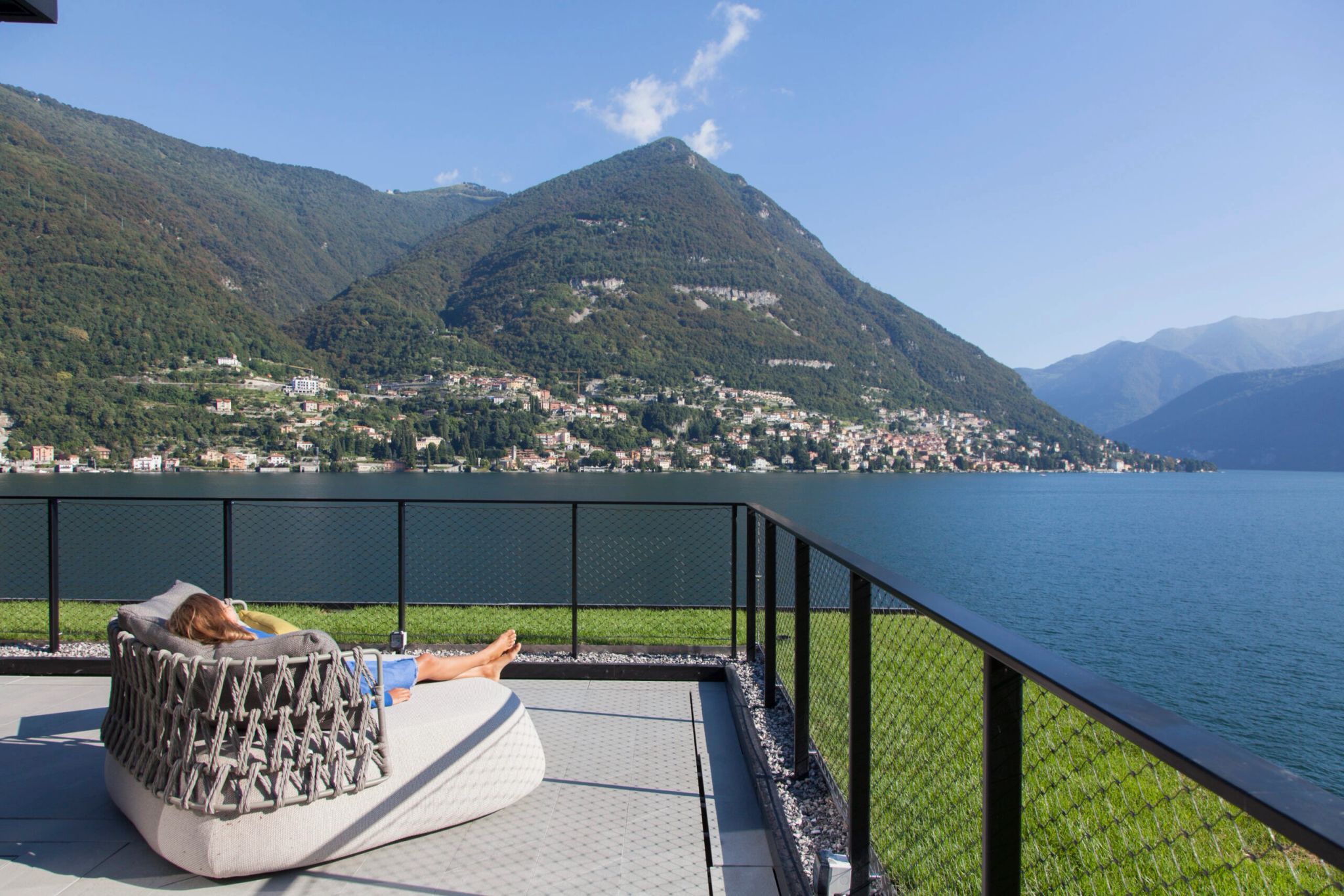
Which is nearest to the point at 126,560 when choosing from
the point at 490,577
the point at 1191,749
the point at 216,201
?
the point at 490,577

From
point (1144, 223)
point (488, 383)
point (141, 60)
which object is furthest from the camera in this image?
point (488, 383)

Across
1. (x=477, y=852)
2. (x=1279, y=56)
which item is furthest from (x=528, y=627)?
(x=1279, y=56)

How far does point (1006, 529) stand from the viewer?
132 ft

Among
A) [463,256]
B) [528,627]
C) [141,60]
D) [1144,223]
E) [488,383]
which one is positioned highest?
[463,256]

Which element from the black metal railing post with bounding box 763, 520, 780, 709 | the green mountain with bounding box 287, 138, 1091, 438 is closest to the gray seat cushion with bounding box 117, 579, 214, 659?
the black metal railing post with bounding box 763, 520, 780, 709

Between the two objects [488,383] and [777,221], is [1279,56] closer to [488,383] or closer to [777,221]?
[488,383]

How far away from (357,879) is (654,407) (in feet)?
315

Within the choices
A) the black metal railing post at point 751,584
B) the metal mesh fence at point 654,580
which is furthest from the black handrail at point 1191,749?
the metal mesh fence at point 654,580

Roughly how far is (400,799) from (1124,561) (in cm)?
3354

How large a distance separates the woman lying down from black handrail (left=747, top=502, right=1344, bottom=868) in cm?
194

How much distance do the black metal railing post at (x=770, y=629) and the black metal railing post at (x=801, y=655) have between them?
79cm

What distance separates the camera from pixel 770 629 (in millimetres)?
4199

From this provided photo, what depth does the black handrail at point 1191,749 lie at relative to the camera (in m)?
0.66

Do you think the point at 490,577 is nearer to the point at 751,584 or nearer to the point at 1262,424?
the point at 751,584
